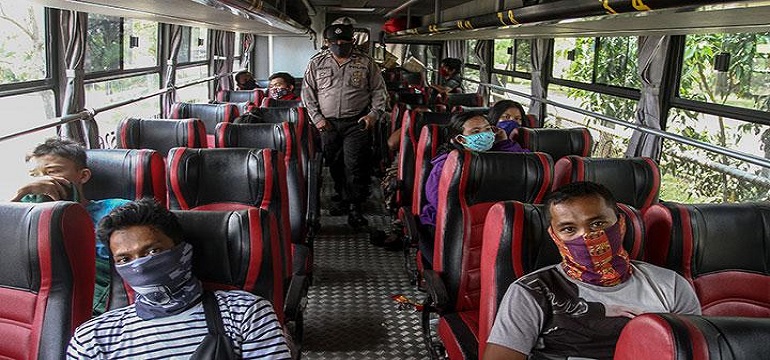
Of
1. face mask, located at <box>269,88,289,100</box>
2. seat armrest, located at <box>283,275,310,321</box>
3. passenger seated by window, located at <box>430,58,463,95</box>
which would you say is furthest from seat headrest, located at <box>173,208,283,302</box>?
passenger seated by window, located at <box>430,58,463,95</box>

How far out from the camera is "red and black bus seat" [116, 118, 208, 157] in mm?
4227

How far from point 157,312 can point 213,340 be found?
180 mm

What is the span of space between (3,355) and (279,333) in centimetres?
83

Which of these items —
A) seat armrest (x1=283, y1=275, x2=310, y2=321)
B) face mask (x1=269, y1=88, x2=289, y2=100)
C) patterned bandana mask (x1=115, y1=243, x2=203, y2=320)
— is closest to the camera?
patterned bandana mask (x1=115, y1=243, x2=203, y2=320)

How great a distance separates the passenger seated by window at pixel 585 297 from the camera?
2.04 metres

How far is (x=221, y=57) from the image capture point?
37.6 feet

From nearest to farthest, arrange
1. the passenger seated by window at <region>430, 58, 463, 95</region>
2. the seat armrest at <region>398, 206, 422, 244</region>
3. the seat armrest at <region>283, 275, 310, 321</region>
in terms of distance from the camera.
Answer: the seat armrest at <region>283, 275, 310, 321</region>, the seat armrest at <region>398, 206, 422, 244</region>, the passenger seated by window at <region>430, 58, 463, 95</region>

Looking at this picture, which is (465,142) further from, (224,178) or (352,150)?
(352,150)

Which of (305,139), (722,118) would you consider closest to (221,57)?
(305,139)

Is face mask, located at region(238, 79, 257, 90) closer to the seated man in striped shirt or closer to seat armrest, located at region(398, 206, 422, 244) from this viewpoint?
seat armrest, located at region(398, 206, 422, 244)

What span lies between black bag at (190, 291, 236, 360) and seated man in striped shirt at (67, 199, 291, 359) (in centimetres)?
1

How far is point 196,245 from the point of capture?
2.10m

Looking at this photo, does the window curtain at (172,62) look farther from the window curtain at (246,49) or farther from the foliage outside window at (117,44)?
the window curtain at (246,49)

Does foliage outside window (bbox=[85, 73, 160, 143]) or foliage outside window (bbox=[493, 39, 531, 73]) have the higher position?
foliage outside window (bbox=[493, 39, 531, 73])
